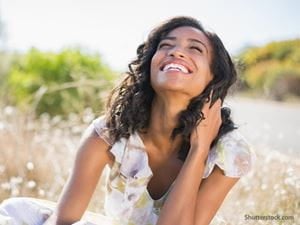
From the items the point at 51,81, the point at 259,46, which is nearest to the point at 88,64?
the point at 51,81

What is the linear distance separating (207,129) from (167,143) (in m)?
0.21

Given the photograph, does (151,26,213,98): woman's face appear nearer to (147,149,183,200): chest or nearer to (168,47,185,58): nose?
(168,47,185,58): nose

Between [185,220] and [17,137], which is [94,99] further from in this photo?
[185,220]

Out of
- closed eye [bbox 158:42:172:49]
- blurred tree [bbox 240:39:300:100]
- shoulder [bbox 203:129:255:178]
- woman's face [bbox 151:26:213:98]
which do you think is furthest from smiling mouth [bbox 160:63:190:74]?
blurred tree [bbox 240:39:300:100]

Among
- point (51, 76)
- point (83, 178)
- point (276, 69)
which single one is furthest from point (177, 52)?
point (276, 69)

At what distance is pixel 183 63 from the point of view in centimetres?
249


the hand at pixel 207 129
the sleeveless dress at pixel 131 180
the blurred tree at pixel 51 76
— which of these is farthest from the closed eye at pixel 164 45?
the blurred tree at pixel 51 76

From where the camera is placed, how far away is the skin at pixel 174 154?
2.51 metres

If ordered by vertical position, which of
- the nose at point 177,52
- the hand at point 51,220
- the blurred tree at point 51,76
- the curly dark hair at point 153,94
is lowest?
the blurred tree at point 51,76

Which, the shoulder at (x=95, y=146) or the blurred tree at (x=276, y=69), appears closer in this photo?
the shoulder at (x=95, y=146)

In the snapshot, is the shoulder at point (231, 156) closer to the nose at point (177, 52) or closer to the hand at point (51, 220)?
the nose at point (177, 52)

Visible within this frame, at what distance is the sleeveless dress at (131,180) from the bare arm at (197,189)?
0.04 m

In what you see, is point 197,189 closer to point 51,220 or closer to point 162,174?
point 162,174

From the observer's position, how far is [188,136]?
8.80 ft
